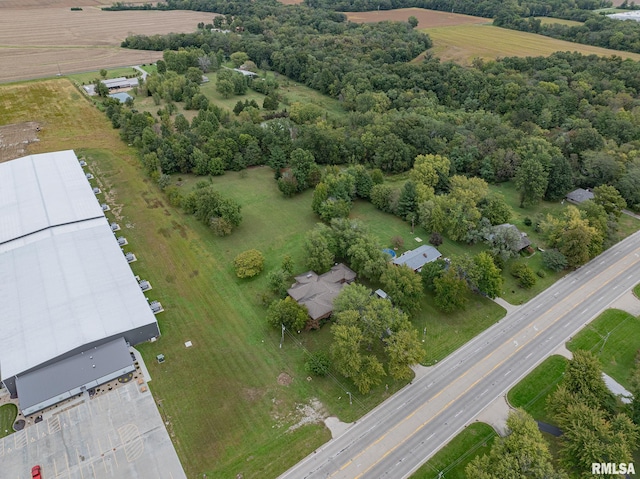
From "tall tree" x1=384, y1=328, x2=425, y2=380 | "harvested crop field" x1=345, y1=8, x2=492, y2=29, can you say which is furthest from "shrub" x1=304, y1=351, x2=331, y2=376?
"harvested crop field" x1=345, y1=8, x2=492, y2=29

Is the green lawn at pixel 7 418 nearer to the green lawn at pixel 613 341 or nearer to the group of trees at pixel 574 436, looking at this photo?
the group of trees at pixel 574 436

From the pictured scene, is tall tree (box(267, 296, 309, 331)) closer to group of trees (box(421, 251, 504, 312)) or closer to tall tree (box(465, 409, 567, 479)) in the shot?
group of trees (box(421, 251, 504, 312))

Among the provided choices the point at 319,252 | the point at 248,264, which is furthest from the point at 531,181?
the point at 248,264

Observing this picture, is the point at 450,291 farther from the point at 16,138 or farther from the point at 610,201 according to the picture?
the point at 16,138

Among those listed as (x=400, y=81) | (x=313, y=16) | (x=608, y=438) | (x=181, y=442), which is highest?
(x=313, y=16)

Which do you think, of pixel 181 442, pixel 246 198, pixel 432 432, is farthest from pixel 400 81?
pixel 181 442

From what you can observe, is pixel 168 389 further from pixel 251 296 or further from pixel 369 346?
pixel 369 346

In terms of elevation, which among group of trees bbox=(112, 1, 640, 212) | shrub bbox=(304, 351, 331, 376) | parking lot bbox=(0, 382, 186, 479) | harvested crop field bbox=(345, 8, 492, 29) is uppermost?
harvested crop field bbox=(345, 8, 492, 29)
